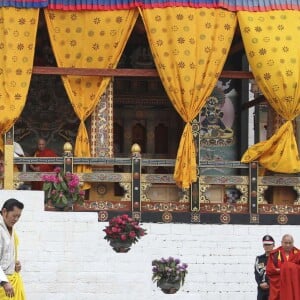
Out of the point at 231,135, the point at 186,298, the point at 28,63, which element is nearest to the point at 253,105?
the point at 231,135

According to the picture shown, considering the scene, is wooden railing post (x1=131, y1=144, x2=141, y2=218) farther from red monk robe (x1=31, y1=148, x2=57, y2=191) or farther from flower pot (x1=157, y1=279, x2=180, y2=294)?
flower pot (x1=157, y1=279, x2=180, y2=294)

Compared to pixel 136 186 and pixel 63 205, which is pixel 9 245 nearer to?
pixel 63 205

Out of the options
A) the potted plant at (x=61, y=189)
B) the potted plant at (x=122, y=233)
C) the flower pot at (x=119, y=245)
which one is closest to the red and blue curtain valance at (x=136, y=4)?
the potted plant at (x=61, y=189)

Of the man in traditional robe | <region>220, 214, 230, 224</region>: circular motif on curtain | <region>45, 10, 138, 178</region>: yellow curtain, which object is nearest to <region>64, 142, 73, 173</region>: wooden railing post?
<region>45, 10, 138, 178</region>: yellow curtain

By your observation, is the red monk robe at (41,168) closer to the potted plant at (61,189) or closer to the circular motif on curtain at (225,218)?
the potted plant at (61,189)

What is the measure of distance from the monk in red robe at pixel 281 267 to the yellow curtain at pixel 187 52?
397 centimetres

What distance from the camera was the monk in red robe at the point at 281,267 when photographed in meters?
14.4

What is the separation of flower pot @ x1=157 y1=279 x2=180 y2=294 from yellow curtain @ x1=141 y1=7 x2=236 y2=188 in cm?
285

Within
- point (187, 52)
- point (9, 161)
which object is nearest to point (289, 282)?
point (187, 52)

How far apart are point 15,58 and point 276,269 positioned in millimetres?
6374

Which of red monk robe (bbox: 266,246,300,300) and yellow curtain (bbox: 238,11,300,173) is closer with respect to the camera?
red monk robe (bbox: 266,246,300,300)

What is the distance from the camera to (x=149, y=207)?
59.6 feet

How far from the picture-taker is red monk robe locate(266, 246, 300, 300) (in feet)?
47.4

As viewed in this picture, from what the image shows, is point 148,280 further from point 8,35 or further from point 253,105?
point 253,105
